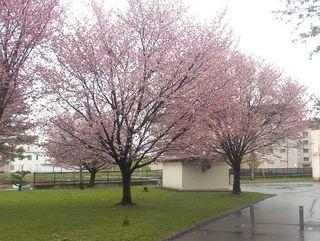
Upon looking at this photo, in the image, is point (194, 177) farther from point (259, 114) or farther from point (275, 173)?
point (275, 173)

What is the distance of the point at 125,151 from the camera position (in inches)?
737

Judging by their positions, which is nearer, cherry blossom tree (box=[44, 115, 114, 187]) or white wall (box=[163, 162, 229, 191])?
cherry blossom tree (box=[44, 115, 114, 187])

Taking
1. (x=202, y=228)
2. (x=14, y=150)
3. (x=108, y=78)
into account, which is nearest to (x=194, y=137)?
(x=108, y=78)

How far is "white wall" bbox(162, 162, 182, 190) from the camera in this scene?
32.4 meters

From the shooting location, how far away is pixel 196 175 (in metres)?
32.7

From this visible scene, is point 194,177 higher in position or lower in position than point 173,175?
lower

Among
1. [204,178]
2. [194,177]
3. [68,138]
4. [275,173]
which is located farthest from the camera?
[275,173]

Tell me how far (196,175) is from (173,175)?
1813 millimetres

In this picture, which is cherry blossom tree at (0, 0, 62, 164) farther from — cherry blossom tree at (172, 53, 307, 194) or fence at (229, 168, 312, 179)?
fence at (229, 168, 312, 179)

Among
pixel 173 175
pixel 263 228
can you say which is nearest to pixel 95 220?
pixel 263 228

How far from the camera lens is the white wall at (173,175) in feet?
106

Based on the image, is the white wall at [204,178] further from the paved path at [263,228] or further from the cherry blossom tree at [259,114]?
the paved path at [263,228]

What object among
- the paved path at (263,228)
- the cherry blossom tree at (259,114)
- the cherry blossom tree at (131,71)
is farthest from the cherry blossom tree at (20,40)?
the cherry blossom tree at (259,114)

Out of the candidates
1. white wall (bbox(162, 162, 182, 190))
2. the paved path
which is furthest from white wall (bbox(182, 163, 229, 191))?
the paved path
